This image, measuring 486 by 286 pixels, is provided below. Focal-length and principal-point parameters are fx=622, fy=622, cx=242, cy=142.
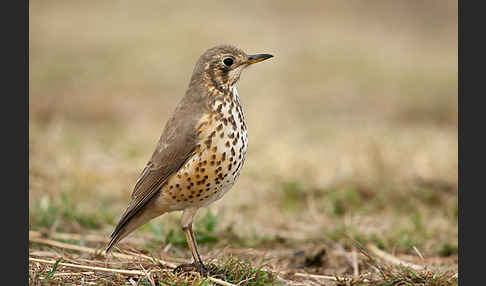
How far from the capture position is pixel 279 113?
37.1 feet

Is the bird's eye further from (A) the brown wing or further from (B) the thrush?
(A) the brown wing

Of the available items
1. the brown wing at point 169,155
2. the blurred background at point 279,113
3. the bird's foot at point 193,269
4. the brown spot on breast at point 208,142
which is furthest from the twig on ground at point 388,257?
the brown wing at point 169,155

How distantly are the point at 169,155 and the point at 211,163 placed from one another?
38 cm

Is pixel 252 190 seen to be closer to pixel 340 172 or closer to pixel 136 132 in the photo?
pixel 340 172

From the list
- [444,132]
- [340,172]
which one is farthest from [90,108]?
[444,132]

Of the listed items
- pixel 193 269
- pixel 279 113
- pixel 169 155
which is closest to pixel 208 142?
pixel 169 155

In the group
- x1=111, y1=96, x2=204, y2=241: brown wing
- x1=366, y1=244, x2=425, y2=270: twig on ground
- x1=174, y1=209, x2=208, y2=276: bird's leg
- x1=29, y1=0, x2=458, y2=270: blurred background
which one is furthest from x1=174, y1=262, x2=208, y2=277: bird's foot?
x1=366, y1=244, x2=425, y2=270: twig on ground

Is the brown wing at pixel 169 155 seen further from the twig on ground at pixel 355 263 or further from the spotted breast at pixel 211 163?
the twig on ground at pixel 355 263

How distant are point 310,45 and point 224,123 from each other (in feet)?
36.5

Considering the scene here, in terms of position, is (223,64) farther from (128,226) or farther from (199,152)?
(128,226)

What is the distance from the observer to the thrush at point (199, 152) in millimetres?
4613

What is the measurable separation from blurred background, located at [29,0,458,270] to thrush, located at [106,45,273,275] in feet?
3.81

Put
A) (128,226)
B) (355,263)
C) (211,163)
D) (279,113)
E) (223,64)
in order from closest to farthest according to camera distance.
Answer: (211,163)
(128,226)
(223,64)
(355,263)
(279,113)

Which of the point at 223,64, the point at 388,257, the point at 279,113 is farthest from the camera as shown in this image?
the point at 279,113
